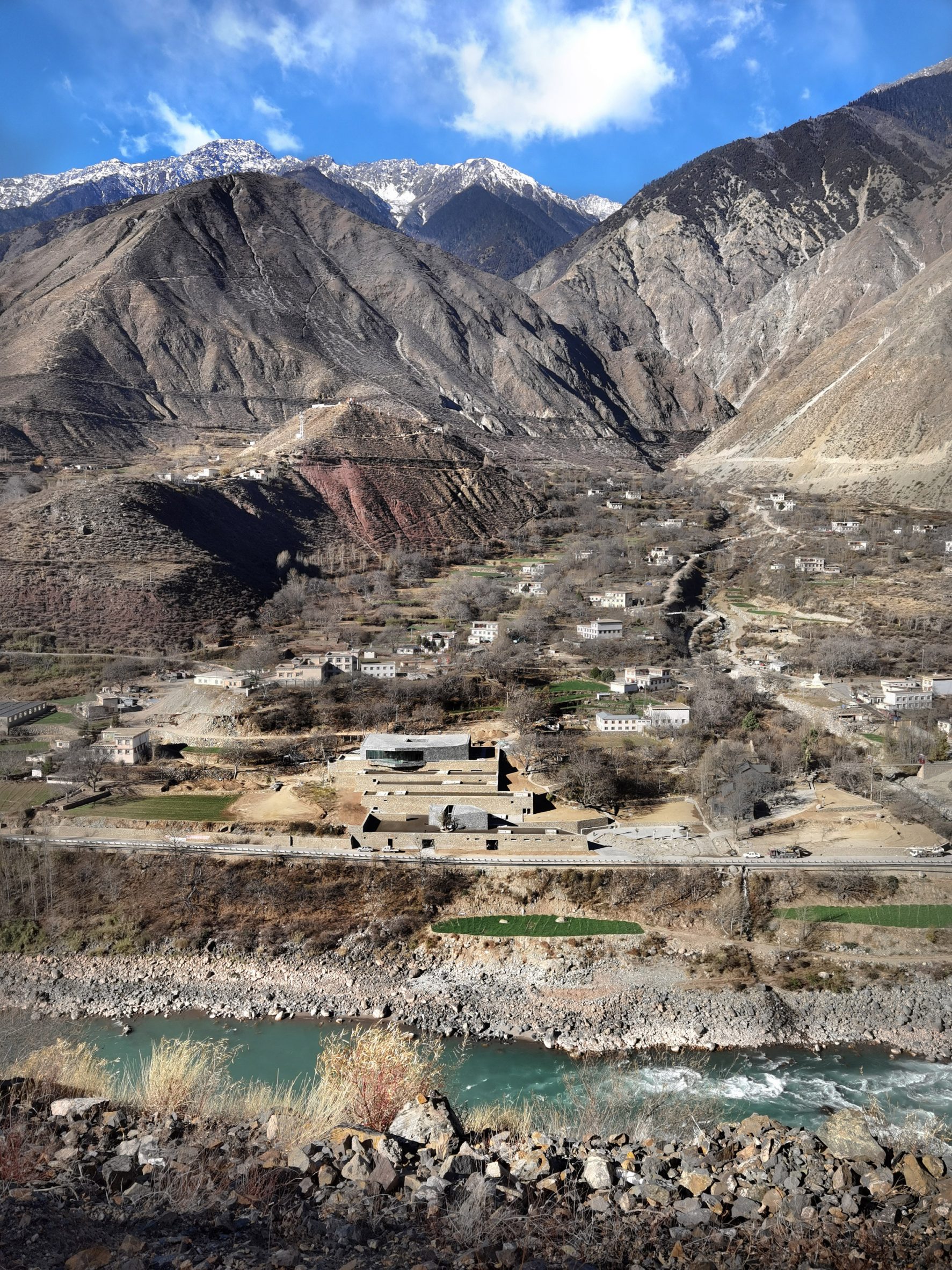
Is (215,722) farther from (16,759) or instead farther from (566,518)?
(566,518)

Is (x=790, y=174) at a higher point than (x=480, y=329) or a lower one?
higher

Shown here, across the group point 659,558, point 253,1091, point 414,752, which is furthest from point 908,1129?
point 659,558

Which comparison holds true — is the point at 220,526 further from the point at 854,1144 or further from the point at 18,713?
the point at 854,1144

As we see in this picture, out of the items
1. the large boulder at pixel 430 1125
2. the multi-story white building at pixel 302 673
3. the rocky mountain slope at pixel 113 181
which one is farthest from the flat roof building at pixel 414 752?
the rocky mountain slope at pixel 113 181

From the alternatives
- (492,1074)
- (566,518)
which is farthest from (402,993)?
(566,518)

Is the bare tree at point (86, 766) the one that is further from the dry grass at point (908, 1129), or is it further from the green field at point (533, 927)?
the dry grass at point (908, 1129)

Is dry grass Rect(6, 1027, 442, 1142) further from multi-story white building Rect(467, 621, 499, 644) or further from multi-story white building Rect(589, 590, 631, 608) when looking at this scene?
multi-story white building Rect(589, 590, 631, 608)
